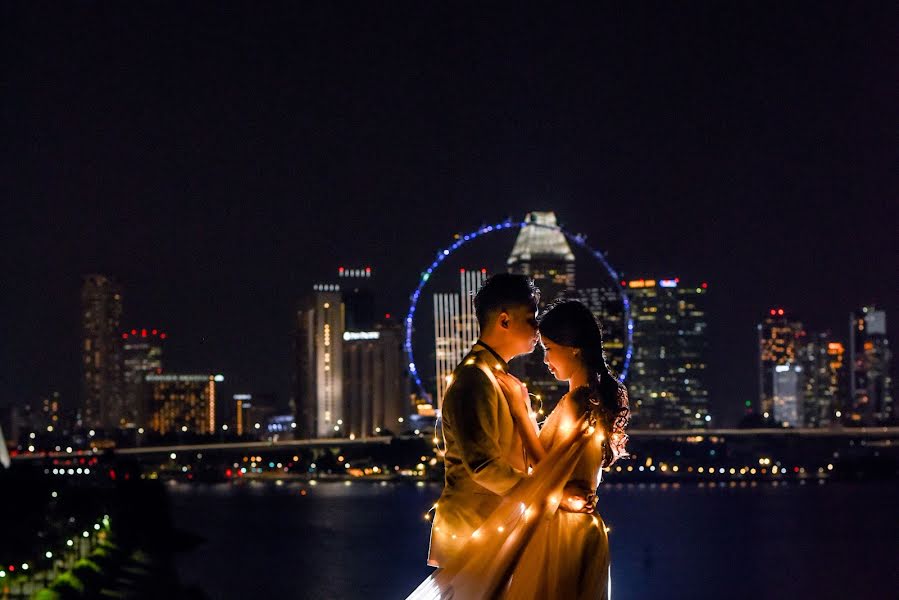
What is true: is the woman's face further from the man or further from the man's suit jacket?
the man's suit jacket

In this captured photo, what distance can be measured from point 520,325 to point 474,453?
1.71ft

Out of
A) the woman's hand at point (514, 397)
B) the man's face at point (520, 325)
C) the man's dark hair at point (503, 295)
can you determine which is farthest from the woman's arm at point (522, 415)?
the man's dark hair at point (503, 295)

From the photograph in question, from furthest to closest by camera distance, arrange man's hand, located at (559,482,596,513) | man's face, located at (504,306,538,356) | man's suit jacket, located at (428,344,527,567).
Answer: man's face, located at (504,306,538,356), man's hand, located at (559,482,596,513), man's suit jacket, located at (428,344,527,567)

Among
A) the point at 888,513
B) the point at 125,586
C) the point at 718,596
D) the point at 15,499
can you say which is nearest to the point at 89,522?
the point at 15,499

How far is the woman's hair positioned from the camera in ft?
16.2

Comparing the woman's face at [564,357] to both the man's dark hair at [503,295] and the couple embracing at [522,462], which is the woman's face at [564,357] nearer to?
the couple embracing at [522,462]

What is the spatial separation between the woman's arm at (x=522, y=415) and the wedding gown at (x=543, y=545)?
0.08m

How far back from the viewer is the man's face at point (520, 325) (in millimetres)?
4941

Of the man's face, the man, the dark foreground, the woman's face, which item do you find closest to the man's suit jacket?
the man

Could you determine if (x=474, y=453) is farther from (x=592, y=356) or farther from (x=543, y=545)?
(x=592, y=356)

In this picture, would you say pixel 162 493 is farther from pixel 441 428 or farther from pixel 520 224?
pixel 441 428

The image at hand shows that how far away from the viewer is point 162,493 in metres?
64.7

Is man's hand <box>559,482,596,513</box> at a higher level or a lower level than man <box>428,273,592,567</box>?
lower

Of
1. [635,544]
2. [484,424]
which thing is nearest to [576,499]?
[484,424]
